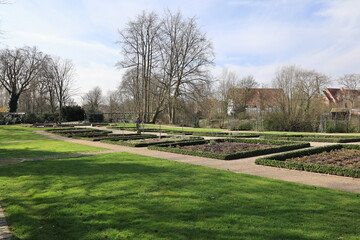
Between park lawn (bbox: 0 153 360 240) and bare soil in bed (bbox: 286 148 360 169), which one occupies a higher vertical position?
bare soil in bed (bbox: 286 148 360 169)

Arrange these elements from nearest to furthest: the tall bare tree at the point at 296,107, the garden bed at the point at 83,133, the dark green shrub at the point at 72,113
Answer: the garden bed at the point at 83,133 → the tall bare tree at the point at 296,107 → the dark green shrub at the point at 72,113

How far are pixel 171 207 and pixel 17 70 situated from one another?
5721 cm

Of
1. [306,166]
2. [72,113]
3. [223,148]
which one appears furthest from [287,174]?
[72,113]

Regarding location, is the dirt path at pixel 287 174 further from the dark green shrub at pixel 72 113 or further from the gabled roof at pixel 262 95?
the dark green shrub at pixel 72 113

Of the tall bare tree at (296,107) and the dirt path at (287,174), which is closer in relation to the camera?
the dirt path at (287,174)

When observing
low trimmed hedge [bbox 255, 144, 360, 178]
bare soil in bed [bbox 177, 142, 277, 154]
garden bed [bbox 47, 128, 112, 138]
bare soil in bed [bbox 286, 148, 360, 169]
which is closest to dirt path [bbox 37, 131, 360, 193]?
low trimmed hedge [bbox 255, 144, 360, 178]

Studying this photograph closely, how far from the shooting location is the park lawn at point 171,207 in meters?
3.84

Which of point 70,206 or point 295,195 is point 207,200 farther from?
point 70,206

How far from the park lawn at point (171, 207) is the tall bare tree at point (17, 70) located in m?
52.0

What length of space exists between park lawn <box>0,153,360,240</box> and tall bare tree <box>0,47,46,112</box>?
2046 inches

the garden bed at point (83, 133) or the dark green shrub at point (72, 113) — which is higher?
the dark green shrub at point (72, 113)

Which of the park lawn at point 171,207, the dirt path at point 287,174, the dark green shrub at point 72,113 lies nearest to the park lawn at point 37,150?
the park lawn at point 171,207

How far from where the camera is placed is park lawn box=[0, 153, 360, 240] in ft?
12.6

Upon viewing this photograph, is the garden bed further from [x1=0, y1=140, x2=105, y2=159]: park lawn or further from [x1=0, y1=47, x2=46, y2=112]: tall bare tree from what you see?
[x1=0, y1=47, x2=46, y2=112]: tall bare tree
